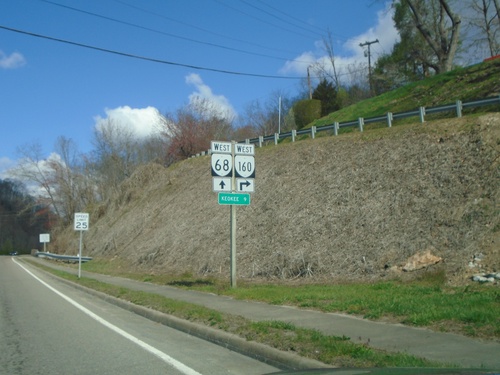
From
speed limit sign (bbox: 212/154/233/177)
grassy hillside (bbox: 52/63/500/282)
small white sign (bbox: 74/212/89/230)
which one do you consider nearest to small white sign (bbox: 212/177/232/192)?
speed limit sign (bbox: 212/154/233/177)

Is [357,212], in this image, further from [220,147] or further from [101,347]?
[101,347]

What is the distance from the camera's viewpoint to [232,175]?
54.5 ft

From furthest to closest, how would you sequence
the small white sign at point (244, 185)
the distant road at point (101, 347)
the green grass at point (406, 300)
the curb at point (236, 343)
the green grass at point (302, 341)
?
the small white sign at point (244, 185), the green grass at point (406, 300), the distant road at point (101, 347), the curb at point (236, 343), the green grass at point (302, 341)

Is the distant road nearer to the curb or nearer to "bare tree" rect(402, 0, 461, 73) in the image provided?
the curb

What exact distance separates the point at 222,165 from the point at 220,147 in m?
0.57

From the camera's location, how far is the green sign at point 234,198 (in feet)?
52.3

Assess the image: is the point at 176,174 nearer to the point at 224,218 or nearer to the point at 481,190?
the point at 224,218

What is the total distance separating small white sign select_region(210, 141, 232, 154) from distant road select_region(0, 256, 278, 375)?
5529mm

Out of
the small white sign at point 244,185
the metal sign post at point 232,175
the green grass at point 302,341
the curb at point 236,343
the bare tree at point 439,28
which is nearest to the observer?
the green grass at point 302,341

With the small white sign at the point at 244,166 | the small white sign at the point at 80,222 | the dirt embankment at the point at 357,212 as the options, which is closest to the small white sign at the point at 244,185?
the small white sign at the point at 244,166

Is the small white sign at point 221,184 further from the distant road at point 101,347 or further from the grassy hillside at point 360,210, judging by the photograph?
the distant road at point 101,347

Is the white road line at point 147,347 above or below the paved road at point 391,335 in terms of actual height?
below

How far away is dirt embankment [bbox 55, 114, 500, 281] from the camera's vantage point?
15.8 metres

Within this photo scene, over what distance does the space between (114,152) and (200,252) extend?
45.6 metres
